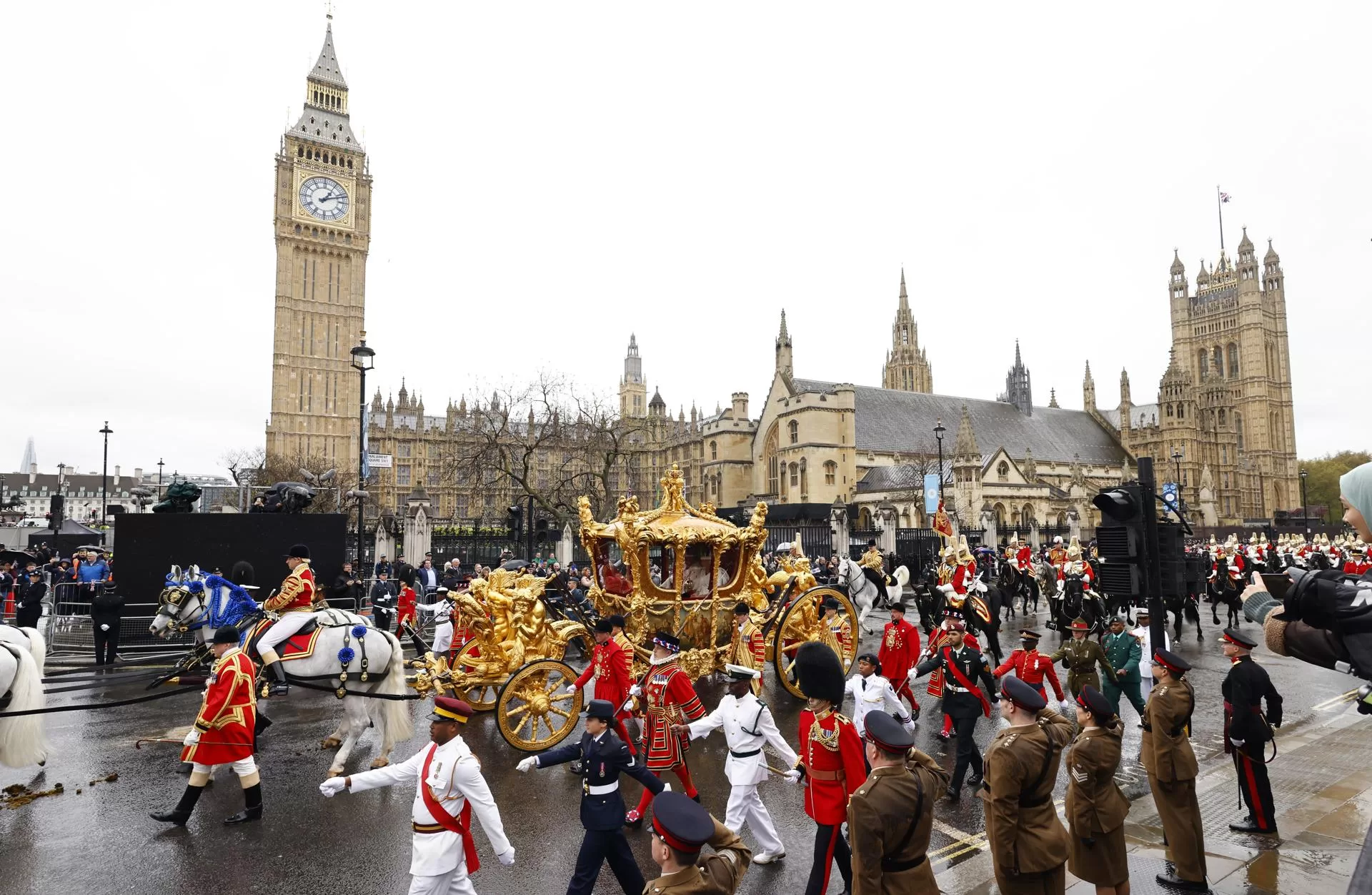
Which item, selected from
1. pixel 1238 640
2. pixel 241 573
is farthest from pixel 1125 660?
pixel 241 573

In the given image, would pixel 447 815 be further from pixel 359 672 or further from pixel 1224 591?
pixel 1224 591

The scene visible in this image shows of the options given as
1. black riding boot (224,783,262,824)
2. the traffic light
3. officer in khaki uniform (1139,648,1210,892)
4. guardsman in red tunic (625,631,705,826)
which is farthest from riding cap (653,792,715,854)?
black riding boot (224,783,262,824)

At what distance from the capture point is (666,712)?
6.84 metres

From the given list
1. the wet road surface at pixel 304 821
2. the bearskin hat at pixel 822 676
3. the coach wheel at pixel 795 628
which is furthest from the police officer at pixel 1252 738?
the coach wheel at pixel 795 628

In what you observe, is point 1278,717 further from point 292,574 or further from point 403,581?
point 403,581

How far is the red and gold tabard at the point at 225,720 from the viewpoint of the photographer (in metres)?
6.62

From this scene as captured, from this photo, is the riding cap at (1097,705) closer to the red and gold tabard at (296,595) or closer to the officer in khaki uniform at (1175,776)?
the officer in khaki uniform at (1175,776)

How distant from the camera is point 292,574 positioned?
8.73 meters

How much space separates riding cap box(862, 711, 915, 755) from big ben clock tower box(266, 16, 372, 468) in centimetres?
7757

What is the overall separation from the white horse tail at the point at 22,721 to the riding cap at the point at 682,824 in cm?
771

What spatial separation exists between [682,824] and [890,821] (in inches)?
59.7

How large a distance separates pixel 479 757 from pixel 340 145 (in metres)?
86.4

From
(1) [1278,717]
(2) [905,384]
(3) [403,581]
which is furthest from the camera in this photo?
(2) [905,384]

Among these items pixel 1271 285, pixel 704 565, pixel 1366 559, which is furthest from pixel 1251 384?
pixel 704 565
